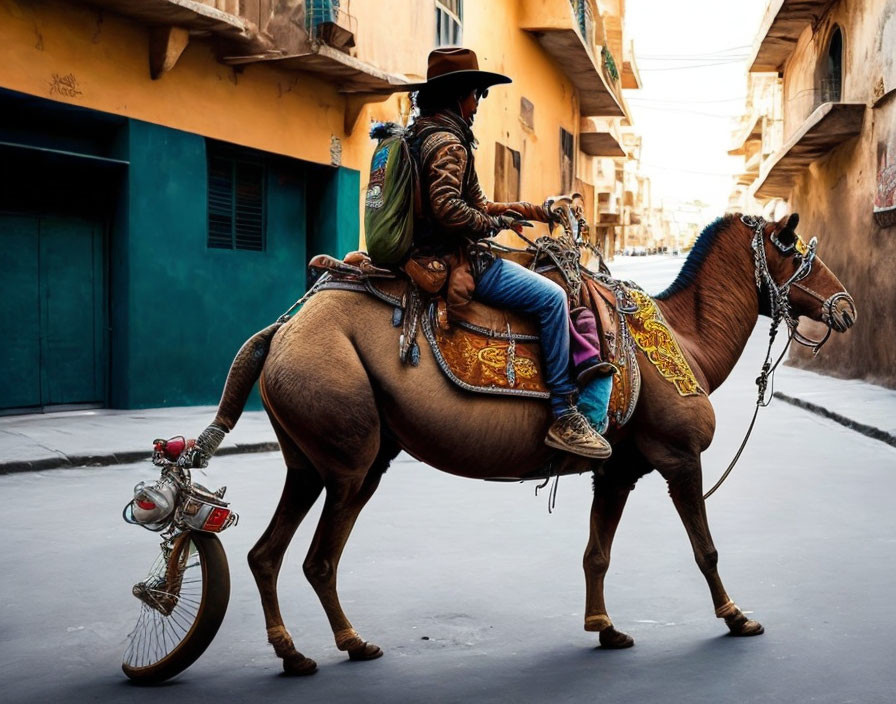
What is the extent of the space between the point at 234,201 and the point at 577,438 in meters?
11.4


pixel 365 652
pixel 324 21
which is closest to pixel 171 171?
pixel 324 21

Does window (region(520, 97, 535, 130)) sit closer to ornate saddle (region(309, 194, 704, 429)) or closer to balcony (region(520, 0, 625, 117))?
balcony (region(520, 0, 625, 117))

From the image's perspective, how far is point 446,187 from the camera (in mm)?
4473

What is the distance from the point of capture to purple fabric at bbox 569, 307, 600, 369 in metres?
4.67

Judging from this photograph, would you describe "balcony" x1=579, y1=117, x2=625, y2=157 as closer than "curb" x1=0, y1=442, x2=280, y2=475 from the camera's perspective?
No

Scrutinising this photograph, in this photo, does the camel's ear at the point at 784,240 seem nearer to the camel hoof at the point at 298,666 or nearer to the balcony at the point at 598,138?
the camel hoof at the point at 298,666

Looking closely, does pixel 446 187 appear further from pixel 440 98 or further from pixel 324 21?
pixel 324 21

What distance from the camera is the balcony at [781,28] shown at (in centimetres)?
2257

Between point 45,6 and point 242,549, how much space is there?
760 cm

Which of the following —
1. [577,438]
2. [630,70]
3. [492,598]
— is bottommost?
[492,598]

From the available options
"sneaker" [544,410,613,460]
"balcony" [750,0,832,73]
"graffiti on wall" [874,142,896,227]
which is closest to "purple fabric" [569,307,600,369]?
"sneaker" [544,410,613,460]

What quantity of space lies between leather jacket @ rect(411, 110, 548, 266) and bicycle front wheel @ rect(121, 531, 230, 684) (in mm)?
1552

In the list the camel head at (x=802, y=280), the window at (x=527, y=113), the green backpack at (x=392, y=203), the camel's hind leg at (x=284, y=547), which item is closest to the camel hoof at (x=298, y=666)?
the camel's hind leg at (x=284, y=547)

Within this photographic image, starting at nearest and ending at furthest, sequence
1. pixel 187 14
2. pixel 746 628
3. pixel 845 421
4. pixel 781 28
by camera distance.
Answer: pixel 746 628, pixel 187 14, pixel 845 421, pixel 781 28
